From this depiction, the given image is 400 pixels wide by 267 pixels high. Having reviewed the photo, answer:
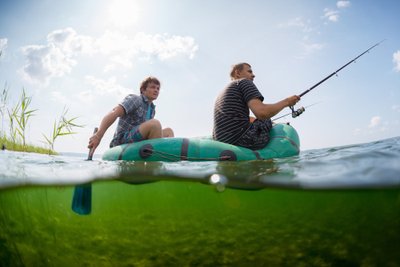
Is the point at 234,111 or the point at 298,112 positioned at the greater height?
the point at 298,112

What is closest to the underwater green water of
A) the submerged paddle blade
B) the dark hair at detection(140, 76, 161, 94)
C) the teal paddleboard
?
the submerged paddle blade

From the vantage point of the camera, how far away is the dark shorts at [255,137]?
4.62m

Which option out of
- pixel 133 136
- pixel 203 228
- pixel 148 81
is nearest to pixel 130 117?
pixel 133 136

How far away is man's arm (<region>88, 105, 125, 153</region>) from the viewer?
4.58m

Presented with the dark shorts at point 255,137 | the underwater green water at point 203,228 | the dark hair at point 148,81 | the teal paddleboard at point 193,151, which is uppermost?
the dark hair at point 148,81

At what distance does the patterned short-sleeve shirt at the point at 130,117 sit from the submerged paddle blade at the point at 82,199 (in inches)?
43.7

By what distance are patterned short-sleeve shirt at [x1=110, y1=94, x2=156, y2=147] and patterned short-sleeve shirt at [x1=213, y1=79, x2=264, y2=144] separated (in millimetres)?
1563

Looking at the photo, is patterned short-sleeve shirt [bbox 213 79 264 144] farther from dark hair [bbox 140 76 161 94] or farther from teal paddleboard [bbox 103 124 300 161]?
dark hair [bbox 140 76 161 94]

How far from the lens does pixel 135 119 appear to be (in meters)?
5.30

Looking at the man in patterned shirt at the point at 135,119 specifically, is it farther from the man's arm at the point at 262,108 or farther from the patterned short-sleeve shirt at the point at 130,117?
the man's arm at the point at 262,108

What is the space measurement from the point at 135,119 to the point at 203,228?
2.36 m

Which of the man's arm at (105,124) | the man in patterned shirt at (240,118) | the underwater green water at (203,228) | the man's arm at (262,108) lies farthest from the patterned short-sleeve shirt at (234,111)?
the man's arm at (105,124)

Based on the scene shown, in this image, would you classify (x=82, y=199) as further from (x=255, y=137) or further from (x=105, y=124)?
(x=255, y=137)

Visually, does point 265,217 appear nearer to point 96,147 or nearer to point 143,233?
point 143,233
